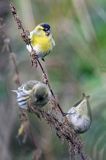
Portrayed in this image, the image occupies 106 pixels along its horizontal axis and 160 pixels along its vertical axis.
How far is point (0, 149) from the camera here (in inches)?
194

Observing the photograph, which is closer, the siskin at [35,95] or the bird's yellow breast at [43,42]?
the siskin at [35,95]

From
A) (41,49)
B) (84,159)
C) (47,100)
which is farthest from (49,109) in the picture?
(41,49)

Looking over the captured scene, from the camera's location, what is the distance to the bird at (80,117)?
2518mm

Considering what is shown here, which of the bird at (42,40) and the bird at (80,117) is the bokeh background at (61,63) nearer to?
the bird at (42,40)

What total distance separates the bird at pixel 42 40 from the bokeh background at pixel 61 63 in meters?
1.48

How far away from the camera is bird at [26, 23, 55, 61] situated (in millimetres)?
2832

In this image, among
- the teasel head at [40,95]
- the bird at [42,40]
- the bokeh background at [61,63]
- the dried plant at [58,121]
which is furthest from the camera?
the bokeh background at [61,63]

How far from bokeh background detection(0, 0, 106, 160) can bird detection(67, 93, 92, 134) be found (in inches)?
71.4

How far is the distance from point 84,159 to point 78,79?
2.70 meters

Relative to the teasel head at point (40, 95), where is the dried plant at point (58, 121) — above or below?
below

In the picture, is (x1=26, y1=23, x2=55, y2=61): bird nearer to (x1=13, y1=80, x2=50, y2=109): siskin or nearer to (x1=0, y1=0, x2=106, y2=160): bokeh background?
(x1=13, y1=80, x2=50, y2=109): siskin

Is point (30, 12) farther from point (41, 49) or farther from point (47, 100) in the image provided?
point (47, 100)

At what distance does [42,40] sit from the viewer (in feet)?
9.57

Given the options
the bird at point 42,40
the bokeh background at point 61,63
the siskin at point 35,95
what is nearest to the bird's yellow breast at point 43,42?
the bird at point 42,40
